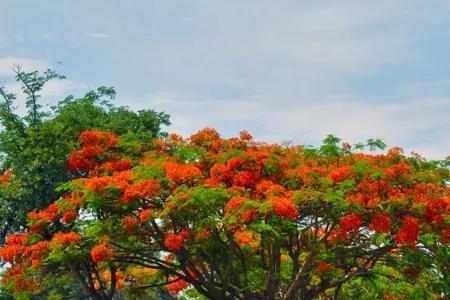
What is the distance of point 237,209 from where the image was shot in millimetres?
13969

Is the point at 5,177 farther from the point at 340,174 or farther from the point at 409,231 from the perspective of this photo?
the point at 409,231

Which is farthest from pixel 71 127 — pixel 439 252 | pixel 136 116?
pixel 439 252

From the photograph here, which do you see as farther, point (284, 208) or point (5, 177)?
point (5, 177)

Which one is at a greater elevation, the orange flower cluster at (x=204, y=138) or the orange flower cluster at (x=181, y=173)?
the orange flower cluster at (x=204, y=138)

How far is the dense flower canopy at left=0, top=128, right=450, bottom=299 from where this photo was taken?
14281 millimetres

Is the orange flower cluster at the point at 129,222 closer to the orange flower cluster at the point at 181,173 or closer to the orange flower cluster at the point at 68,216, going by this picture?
the orange flower cluster at the point at 181,173

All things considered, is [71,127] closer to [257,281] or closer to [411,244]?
[257,281]

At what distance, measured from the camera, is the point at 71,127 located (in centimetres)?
1731

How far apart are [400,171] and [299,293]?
5187mm

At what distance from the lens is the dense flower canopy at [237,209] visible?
1428 cm

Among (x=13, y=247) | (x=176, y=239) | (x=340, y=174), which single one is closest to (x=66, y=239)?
(x=13, y=247)

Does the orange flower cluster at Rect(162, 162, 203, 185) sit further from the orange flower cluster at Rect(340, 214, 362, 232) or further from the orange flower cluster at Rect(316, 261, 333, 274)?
the orange flower cluster at Rect(316, 261, 333, 274)

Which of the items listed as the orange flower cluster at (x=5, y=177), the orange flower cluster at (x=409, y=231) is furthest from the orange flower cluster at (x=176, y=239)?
the orange flower cluster at (x=5, y=177)

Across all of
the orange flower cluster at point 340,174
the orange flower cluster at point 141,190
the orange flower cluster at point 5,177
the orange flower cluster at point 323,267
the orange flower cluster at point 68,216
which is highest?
the orange flower cluster at point 5,177
